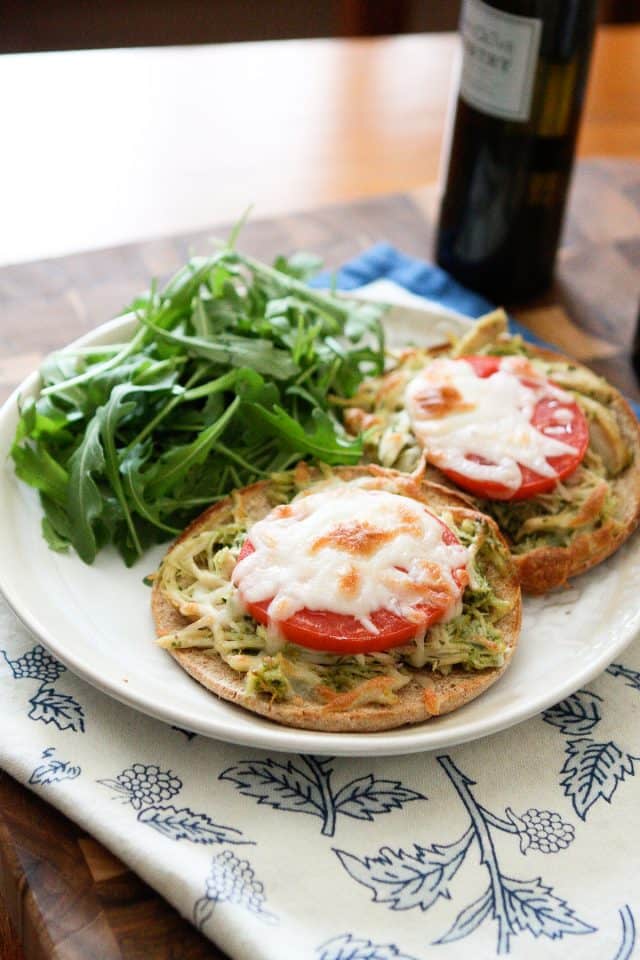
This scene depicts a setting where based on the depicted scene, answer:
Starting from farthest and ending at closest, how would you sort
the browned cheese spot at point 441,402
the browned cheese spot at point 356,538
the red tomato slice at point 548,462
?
the browned cheese spot at point 441,402 < the red tomato slice at point 548,462 < the browned cheese spot at point 356,538

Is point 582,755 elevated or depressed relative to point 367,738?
depressed

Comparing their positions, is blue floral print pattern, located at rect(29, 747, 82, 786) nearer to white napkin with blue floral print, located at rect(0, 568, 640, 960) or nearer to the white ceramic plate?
white napkin with blue floral print, located at rect(0, 568, 640, 960)

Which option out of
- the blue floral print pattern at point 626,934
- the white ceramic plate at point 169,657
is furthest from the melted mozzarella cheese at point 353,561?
the blue floral print pattern at point 626,934

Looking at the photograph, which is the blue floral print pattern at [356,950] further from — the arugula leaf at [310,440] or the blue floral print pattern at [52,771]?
the arugula leaf at [310,440]

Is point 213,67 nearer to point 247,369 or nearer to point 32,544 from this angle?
point 247,369

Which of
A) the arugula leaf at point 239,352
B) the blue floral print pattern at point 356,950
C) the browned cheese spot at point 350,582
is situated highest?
the arugula leaf at point 239,352

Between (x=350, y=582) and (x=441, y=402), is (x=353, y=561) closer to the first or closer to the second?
(x=350, y=582)

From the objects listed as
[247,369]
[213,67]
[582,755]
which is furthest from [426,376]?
[213,67]
